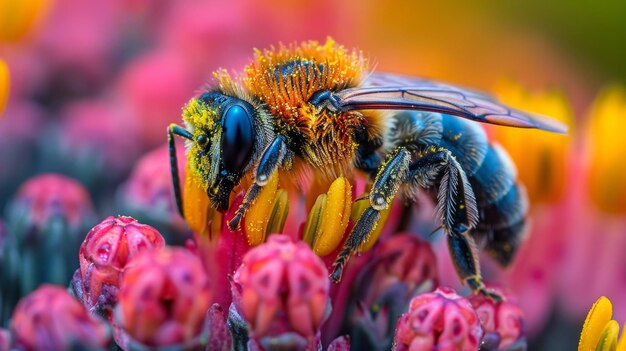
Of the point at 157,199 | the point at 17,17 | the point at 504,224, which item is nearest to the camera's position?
the point at 504,224

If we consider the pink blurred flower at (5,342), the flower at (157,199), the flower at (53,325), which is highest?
the flower at (157,199)

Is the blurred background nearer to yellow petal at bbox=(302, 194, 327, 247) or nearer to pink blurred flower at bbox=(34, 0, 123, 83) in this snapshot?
pink blurred flower at bbox=(34, 0, 123, 83)

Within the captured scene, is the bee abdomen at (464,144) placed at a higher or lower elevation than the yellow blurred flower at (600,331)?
higher

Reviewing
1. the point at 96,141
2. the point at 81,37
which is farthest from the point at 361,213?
the point at 81,37

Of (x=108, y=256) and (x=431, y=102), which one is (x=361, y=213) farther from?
(x=108, y=256)

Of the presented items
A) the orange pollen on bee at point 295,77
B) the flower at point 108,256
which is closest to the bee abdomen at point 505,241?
the orange pollen on bee at point 295,77

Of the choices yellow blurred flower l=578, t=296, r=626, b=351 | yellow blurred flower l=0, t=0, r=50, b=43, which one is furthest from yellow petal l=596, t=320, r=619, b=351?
yellow blurred flower l=0, t=0, r=50, b=43

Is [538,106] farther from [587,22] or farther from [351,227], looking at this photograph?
[587,22]

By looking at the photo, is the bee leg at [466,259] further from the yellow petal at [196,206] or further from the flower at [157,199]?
the flower at [157,199]
